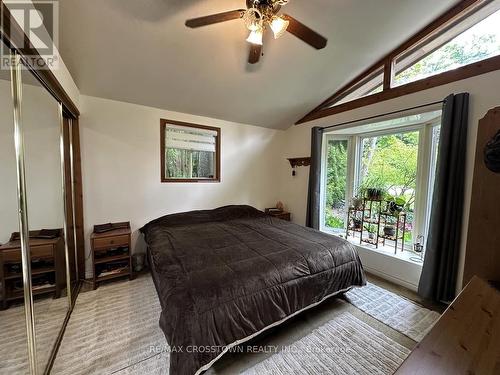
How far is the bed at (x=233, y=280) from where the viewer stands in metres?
1.22

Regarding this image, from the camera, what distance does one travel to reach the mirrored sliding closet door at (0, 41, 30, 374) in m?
1.30

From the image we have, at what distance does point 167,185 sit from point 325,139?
2739 mm

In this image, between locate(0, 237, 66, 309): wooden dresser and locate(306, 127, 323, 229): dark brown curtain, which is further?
locate(306, 127, 323, 229): dark brown curtain

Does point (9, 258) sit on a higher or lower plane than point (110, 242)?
higher

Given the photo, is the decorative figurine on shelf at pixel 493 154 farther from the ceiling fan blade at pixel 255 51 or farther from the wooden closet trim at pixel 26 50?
the wooden closet trim at pixel 26 50

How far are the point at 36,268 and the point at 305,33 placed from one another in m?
2.88

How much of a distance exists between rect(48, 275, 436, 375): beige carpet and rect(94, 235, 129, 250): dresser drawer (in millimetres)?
559

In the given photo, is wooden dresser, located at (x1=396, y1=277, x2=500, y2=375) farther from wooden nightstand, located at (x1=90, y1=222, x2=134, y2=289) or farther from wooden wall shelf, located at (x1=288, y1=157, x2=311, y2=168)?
wooden wall shelf, located at (x1=288, y1=157, x2=311, y2=168)

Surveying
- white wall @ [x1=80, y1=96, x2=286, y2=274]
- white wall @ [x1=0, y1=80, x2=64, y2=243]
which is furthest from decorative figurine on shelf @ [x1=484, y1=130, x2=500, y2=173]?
white wall @ [x1=0, y1=80, x2=64, y2=243]

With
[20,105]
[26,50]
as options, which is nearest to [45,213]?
[20,105]

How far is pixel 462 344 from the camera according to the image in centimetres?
76

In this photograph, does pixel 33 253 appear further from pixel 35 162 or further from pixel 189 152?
pixel 189 152

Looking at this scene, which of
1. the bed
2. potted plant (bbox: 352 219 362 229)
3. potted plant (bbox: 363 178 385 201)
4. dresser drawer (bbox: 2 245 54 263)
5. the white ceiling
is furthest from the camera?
potted plant (bbox: 352 219 362 229)

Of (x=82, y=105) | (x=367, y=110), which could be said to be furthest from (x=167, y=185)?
(x=367, y=110)
